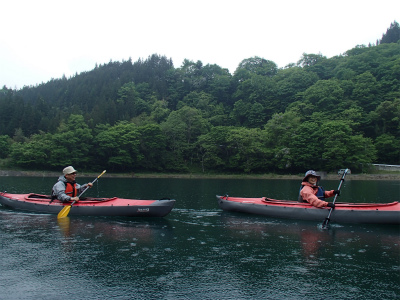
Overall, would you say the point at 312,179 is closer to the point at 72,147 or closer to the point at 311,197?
the point at 311,197

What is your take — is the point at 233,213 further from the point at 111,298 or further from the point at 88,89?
the point at 88,89

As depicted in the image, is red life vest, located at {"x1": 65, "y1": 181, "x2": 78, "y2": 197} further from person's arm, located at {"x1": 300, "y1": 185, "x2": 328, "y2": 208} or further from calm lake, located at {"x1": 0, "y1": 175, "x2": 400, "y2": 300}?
person's arm, located at {"x1": 300, "y1": 185, "x2": 328, "y2": 208}

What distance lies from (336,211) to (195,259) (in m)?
8.26

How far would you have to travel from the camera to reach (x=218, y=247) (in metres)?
11.6

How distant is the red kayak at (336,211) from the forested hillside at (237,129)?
44.7m

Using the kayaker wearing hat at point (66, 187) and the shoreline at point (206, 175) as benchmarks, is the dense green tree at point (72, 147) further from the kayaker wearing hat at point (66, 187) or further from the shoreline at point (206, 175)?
the kayaker wearing hat at point (66, 187)

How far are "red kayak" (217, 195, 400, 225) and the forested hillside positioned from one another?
44.7 metres

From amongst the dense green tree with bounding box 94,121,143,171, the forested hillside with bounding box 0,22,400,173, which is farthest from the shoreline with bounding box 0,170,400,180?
the dense green tree with bounding box 94,121,143,171

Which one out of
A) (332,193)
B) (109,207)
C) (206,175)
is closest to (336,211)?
(332,193)

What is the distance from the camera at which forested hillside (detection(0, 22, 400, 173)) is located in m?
61.7

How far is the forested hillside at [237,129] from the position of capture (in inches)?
2427

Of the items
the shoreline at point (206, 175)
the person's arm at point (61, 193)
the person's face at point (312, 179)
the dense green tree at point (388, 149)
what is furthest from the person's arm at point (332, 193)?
the dense green tree at point (388, 149)

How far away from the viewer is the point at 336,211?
50.2 feet

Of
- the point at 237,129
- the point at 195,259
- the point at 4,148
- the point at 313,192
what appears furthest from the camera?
the point at 237,129
